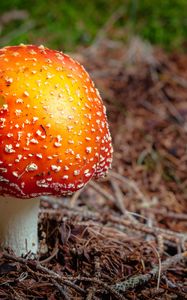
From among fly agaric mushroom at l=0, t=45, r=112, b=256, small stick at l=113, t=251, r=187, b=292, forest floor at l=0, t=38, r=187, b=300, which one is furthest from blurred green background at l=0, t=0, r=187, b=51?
small stick at l=113, t=251, r=187, b=292

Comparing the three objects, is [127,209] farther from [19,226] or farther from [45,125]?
[45,125]

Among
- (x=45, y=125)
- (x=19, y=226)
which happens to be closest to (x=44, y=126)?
A: (x=45, y=125)

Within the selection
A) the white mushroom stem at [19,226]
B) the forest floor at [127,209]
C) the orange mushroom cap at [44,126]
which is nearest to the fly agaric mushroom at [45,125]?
the orange mushroom cap at [44,126]

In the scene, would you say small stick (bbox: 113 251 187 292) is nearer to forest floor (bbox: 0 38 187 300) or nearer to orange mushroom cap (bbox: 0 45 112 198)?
forest floor (bbox: 0 38 187 300)

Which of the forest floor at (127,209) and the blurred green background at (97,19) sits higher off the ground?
the blurred green background at (97,19)

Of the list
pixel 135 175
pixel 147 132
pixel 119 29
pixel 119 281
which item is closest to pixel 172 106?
pixel 147 132

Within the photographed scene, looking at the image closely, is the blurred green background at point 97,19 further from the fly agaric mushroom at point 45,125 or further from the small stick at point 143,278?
the small stick at point 143,278

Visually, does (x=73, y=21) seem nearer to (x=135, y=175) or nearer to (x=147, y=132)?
(x=147, y=132)
